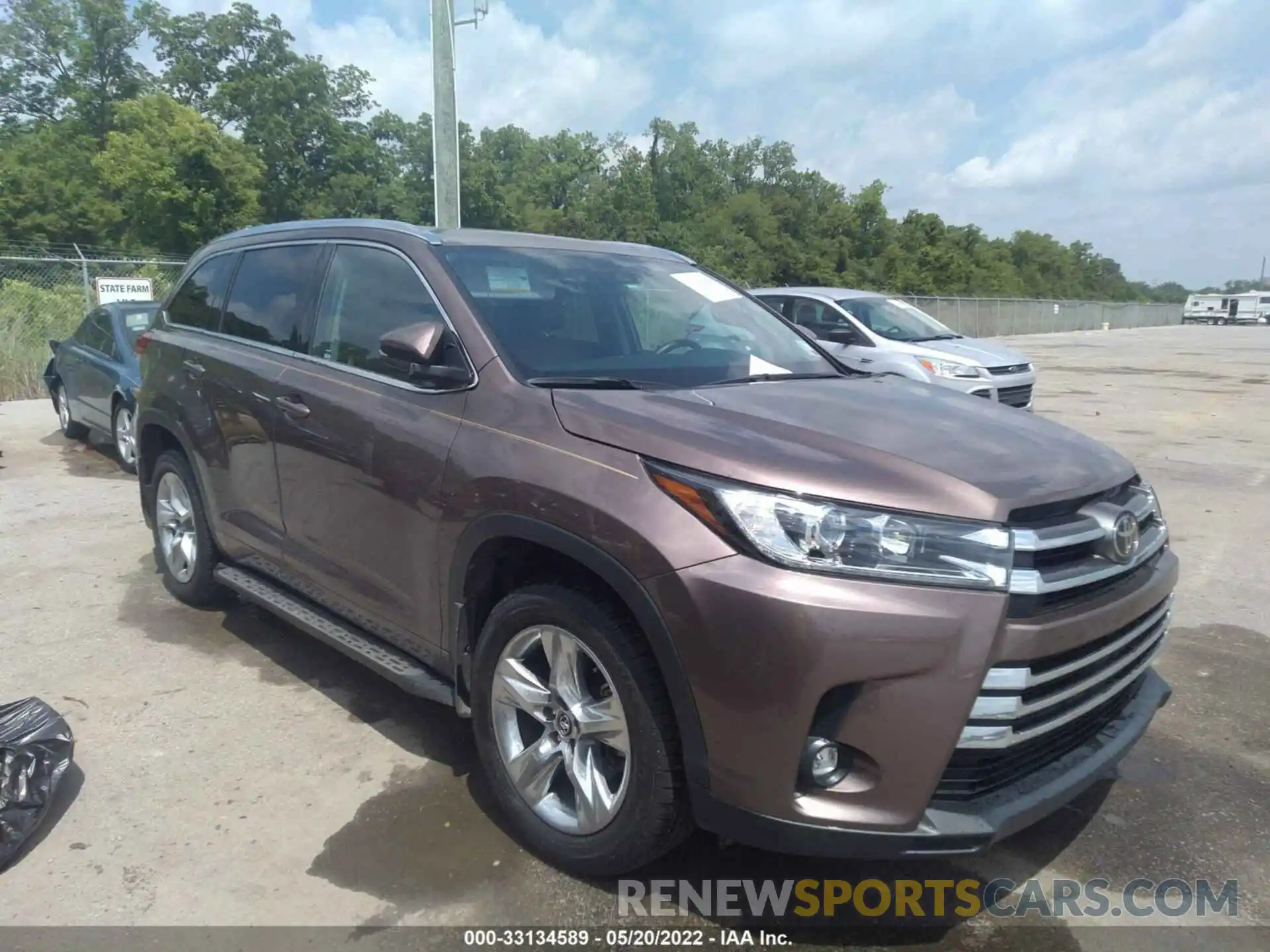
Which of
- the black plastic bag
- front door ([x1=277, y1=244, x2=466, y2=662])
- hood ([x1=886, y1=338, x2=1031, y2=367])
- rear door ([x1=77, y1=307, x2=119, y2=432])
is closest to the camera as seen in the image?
the black plastic bag

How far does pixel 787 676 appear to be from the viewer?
2.23m

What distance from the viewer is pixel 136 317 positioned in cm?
923

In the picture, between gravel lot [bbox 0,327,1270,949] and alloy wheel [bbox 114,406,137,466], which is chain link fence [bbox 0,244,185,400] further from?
gravel lot [bbox 0,327,1270,949]

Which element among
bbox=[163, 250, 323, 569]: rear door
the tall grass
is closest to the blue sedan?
bbox=[163, 250, 323, 569]: rear door

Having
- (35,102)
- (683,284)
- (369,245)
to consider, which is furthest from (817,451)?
(35,102)

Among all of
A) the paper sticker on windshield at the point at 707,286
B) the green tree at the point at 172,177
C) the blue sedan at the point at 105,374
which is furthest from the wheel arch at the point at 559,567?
the green tree at the point at 172,177

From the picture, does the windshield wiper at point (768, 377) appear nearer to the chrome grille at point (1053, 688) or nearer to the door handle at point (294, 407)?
the chrome grille at point (1053, 688)

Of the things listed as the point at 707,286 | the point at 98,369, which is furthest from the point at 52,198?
the point at 707,286

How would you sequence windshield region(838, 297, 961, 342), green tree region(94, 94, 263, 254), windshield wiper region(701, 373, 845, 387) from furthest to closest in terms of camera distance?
A: 1. green tree region(94, 94, 263, 254)
2. windshield region(838, 297, 961, 342)
3. windshield wiper region(701, 373, 845, 387)

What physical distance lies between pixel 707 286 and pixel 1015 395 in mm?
7956

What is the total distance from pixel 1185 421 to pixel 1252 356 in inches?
751

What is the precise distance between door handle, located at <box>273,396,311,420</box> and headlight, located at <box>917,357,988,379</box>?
837 centimetres

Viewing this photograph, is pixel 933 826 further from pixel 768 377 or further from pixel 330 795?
pixel 330 795

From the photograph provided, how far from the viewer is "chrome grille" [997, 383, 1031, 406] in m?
10.8
